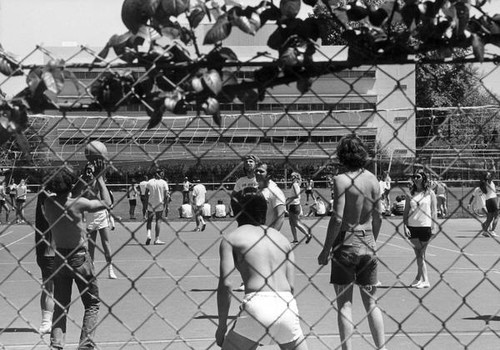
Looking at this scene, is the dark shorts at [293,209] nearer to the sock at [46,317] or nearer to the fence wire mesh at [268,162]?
the fence wire mesh at [268,162]

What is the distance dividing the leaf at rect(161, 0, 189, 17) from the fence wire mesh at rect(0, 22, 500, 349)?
0.28 m

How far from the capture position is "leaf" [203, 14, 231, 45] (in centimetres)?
273

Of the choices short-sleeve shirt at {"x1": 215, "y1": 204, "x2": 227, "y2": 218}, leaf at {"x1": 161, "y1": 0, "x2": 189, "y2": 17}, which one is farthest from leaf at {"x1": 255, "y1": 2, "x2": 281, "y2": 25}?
short-sleeve shirt at {"x1": 215, "y1": 204, "x2": 227, "y2": 218}

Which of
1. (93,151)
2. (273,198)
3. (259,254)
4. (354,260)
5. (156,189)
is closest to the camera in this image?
(93,151)

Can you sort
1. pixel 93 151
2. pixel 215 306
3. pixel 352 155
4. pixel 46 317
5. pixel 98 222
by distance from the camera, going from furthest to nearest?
pixel 98 222
pixel 215 306
pixel 46 317
pixel 352 155
pixel 93 151

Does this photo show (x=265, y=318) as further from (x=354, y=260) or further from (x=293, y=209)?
(x=293, y=209)

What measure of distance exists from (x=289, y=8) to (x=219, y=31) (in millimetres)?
A: 270

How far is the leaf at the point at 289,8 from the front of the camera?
2.80 m

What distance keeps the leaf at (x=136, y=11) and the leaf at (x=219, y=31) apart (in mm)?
211

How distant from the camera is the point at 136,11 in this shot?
2680mm

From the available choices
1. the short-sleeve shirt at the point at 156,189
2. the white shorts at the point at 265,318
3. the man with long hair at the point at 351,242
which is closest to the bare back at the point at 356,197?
the man with long hair at the point at 351,242

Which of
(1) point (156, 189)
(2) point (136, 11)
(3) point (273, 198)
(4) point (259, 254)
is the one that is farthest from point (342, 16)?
(1) point (156, 189)

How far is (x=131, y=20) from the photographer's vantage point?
2688mm

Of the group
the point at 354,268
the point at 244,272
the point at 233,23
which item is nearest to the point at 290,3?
the point at 233,23
